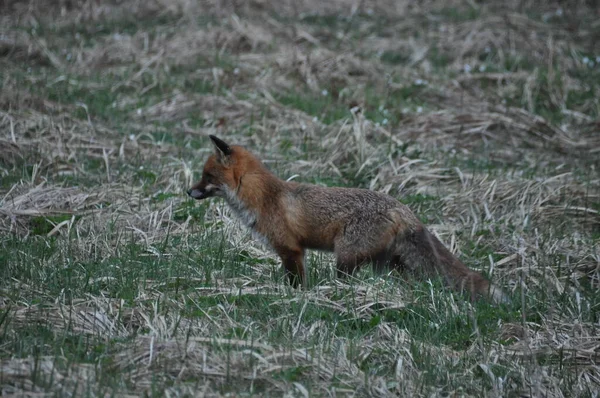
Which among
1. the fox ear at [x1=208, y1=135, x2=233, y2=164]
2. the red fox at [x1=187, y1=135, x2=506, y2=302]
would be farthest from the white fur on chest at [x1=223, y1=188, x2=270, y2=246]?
the fox ear at [x1=208, y1=135, x2=233, y2=164]

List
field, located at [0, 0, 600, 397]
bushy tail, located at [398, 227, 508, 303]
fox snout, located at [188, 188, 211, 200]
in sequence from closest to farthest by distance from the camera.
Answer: field, located at [0, 0, 600, 397]
bushy tail, located at [398, 227, 508, 303]
fox snout, located at [188, 188, 211, 200]

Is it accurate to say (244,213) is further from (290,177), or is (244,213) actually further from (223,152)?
(290,177)

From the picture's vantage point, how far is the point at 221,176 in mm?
7984

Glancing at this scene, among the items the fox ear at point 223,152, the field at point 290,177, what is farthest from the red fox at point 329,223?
the field at point 290,177

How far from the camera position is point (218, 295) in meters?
6.70

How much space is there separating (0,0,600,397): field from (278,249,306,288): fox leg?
0.62 ft

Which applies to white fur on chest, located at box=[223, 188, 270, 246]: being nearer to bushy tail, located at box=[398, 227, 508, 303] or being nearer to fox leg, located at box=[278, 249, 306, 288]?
fox leg, located at box=[278, 249, 306, 288]

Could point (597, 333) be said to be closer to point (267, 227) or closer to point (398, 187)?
point (267, 227)

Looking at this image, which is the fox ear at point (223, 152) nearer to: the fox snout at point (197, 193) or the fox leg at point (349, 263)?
the fox snout at point (197, 193)

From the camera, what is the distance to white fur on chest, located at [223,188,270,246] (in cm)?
779

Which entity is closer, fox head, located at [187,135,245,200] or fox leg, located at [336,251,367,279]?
fox leg, located at [336,251,367,279]

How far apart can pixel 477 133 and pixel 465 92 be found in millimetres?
2228

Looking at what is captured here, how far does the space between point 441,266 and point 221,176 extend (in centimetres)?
252

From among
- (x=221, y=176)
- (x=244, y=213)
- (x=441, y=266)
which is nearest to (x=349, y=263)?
(x=441, y=266)
